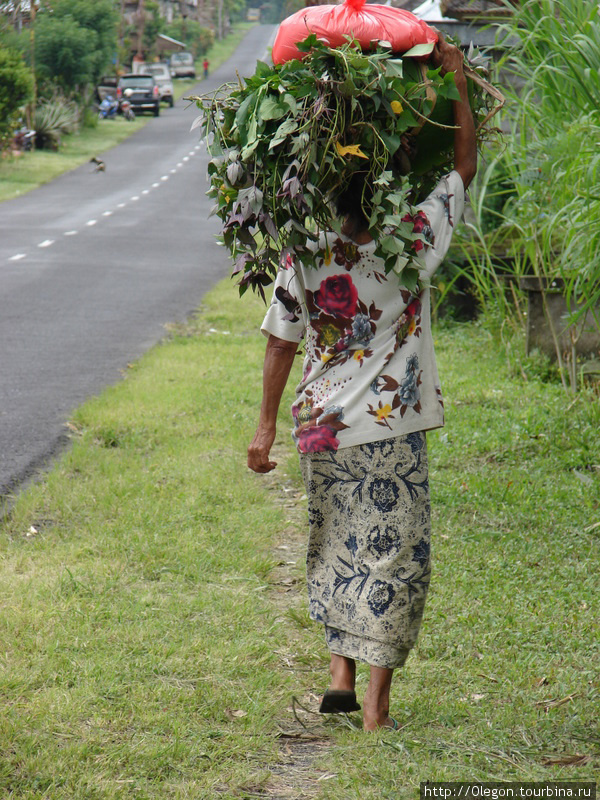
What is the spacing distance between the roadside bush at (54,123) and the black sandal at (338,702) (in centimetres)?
2768

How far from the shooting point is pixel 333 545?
315 centimetres

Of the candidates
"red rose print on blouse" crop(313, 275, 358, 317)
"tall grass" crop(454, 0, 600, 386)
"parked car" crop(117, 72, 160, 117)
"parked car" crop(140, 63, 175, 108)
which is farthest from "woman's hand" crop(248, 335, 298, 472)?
"parked car" crop(140, 63, 175, 108)

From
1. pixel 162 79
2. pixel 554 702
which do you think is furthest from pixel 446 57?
pixel 162 79

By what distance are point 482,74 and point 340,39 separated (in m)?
0.61

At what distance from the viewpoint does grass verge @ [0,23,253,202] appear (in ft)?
82.4

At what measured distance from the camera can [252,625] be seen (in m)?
3.81

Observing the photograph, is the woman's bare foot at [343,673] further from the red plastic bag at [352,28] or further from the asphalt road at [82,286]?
the asphalt road at [82,286]

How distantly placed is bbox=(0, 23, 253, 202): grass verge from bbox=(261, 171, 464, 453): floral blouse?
2032cm

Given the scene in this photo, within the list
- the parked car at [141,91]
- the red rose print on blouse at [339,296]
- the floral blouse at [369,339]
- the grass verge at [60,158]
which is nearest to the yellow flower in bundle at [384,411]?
the floral blouse at [369,339]

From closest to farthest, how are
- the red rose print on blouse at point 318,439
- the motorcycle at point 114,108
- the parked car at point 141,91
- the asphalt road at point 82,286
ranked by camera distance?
the red rose print on blouse at point 318,439, the asphalt road at point 82,286, the motorcycle at point 114,108, the parked car at point 141,91

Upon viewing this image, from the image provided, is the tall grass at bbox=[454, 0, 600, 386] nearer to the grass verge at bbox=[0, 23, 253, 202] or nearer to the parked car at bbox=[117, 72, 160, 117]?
the grass verge at bbox=[0, 23, 253, 202]

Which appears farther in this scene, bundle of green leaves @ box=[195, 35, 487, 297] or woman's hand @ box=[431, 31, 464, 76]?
woman's hand @ box=[431, 31, 464, 76]

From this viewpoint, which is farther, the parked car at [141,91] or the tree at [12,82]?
the parked car at [141,91]

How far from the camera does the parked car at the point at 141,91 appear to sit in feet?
139
